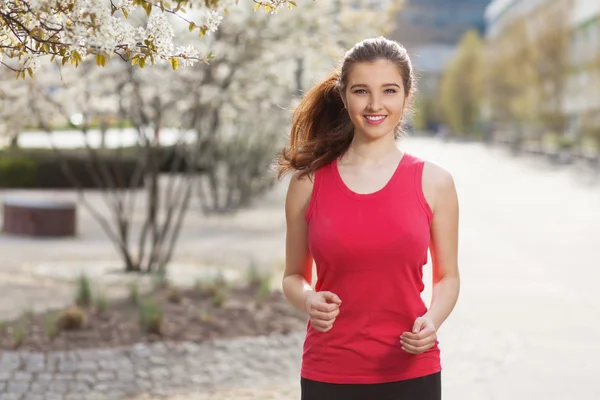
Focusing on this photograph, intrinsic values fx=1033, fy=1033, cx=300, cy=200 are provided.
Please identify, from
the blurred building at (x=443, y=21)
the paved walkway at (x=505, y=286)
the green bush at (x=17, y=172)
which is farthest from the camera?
the blurred building at (x=443, y=21)

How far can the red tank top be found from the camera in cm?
288

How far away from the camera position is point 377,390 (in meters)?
2.89

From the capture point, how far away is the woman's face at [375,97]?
2.97m

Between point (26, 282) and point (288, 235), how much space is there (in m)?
8.61

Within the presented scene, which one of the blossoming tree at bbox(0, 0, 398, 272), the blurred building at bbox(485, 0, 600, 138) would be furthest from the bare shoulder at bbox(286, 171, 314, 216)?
the blurred building at bbox(485, 0, 600, 138)

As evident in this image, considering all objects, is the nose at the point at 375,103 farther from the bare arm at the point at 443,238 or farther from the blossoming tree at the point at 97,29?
the blossoming tree at the point at 97,29

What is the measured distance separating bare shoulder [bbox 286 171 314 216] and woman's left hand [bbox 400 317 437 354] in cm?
49

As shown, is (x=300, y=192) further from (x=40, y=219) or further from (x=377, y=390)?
(x=40, y=219)

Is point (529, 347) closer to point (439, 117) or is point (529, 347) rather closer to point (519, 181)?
point (519, 181)

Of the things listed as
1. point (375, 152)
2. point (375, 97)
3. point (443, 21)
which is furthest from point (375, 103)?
point (443, 21)

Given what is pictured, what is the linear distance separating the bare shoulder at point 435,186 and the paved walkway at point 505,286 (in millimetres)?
3661

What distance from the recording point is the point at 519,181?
3353 centimetres

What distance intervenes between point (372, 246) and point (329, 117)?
600mm

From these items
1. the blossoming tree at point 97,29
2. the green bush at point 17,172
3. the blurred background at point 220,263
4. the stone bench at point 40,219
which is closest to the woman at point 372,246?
the blurred background at point 220,263
